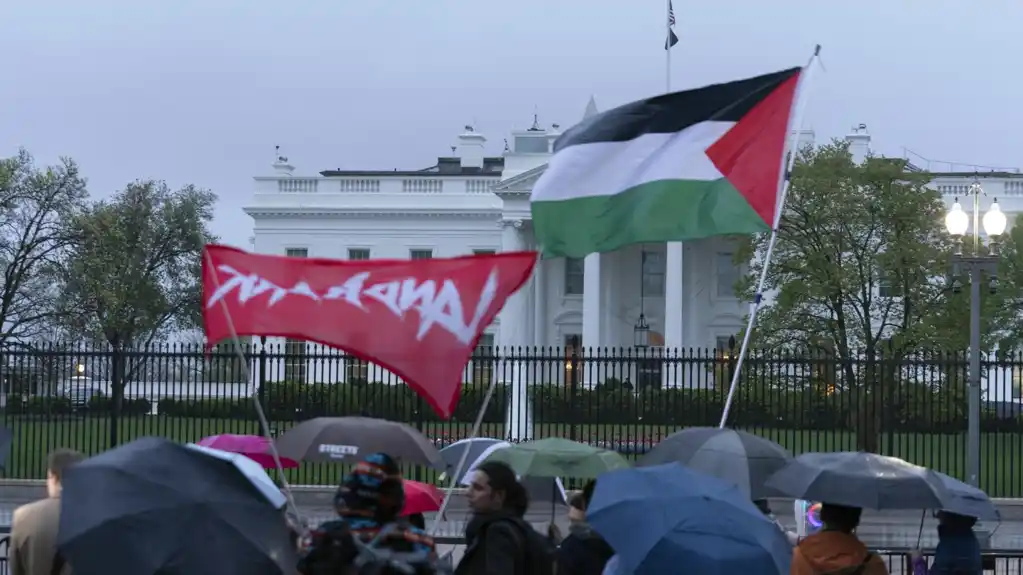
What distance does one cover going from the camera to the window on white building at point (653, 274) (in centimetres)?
6034

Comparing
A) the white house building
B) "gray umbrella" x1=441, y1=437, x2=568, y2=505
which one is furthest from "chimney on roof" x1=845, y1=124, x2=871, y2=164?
"gray umbrella" x1=441, y1=437, x2=568, y2=505

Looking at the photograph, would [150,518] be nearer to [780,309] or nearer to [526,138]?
[780,309]

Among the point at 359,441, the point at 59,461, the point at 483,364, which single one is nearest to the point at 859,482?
the point at 359,441

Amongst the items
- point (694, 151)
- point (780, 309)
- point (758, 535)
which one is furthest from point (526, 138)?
point (758, 535)

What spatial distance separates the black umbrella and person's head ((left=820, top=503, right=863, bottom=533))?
235 cm

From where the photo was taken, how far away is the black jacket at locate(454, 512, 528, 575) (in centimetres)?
507

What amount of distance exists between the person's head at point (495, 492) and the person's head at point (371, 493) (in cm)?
66

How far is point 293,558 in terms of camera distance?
194 inches

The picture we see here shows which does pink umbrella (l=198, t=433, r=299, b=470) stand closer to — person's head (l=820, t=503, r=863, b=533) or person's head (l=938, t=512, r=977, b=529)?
person's head (l=938, t=512, r=977, b=529)

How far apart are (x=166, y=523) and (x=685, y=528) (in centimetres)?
178

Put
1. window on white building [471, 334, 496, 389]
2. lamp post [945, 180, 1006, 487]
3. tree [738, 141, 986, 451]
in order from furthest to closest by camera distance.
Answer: tree [738, 141, 986, 451], window on white building [471, 334, 496, 389], lamp post [945, 180, 1006, 487]

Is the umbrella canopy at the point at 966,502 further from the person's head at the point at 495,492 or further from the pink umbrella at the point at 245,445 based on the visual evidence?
the pink umbrella at the point at 245,445

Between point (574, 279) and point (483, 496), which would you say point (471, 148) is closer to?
point (574, 279)

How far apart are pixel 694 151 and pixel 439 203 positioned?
178 ft
